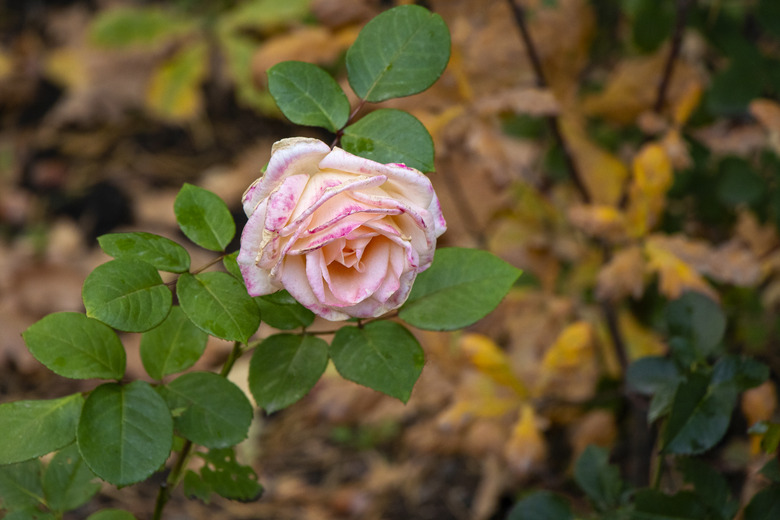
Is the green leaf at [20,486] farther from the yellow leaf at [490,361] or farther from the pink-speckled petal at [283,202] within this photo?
the yellow leaf at [490,361]

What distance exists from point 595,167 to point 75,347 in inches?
46.5

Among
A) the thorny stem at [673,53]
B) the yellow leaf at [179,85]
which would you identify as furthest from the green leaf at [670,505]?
the yellow leaf at [179,85]

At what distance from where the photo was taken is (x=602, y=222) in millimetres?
1211

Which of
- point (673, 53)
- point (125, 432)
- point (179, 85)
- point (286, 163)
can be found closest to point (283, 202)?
point (286, 163)

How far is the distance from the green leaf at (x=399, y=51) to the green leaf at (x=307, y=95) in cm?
3

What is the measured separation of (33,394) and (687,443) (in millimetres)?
1858

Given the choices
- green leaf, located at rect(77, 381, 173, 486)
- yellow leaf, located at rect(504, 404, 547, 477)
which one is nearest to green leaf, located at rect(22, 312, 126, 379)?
green leaf, located at rect(77, 381, 173, 486)

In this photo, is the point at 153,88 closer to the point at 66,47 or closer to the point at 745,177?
the point at 66,47

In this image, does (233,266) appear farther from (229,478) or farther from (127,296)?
(229,478)

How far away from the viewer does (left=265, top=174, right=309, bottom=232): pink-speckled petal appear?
0.54 m

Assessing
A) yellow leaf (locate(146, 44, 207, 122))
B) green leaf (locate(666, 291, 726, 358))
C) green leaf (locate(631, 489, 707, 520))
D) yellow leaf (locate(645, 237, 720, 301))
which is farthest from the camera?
yellow leaf (locate(146, 44, 207, 122))

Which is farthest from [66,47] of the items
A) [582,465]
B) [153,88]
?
[582,465]

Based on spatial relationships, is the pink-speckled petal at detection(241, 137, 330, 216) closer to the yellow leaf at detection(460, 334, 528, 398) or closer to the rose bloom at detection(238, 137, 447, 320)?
the rose bloom at detection(238, 137, 447, 320)

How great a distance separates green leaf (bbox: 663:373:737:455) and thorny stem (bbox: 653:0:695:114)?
2.45ft
